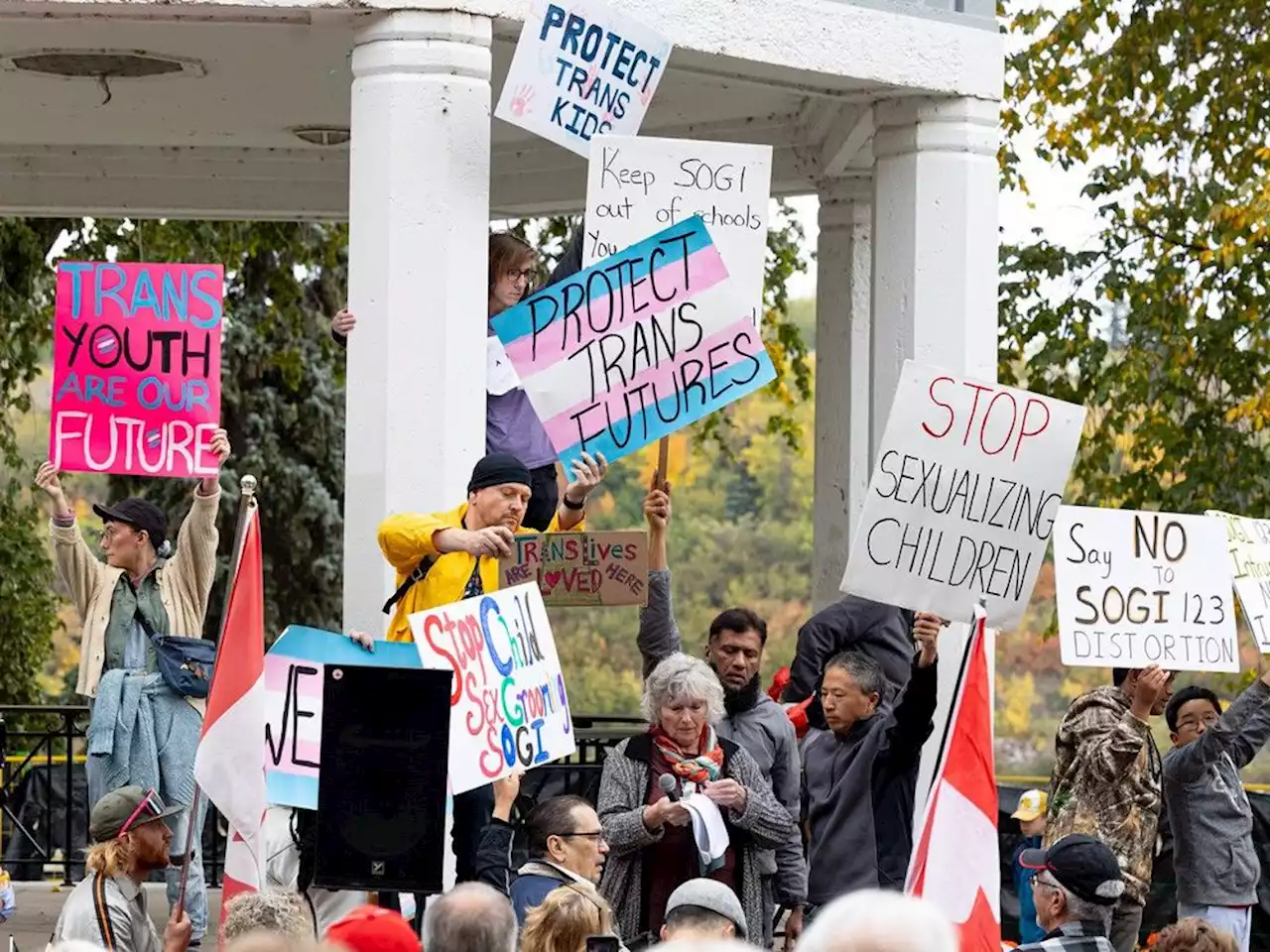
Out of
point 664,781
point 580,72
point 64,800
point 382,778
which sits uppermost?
point 580,72

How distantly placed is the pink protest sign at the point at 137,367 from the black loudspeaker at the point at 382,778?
3156mm

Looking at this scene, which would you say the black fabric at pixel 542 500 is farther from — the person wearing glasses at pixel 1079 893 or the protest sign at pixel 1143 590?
the person wearing glasses at pixel 1079 893

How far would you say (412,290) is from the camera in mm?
9250

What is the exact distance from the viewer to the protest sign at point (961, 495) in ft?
29.5

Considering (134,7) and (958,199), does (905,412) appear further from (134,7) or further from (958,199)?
(134,7)

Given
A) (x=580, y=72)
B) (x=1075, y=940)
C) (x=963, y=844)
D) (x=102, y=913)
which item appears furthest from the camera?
(x=580, y=72)

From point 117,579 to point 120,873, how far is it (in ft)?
5.53

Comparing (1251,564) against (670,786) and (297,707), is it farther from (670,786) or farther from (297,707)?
(297,707)

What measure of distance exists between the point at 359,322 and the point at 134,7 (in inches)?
57.2

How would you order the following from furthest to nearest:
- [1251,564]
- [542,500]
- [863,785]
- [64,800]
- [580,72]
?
[64,800], [1251,564], [542,500], [580,72], [863,785]

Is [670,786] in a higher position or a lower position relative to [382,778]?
lower

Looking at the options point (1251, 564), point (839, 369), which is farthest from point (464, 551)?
point (839, 369)

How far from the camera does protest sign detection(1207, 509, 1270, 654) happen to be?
33.4 feet

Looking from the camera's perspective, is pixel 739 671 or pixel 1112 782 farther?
pixel 1112 782
